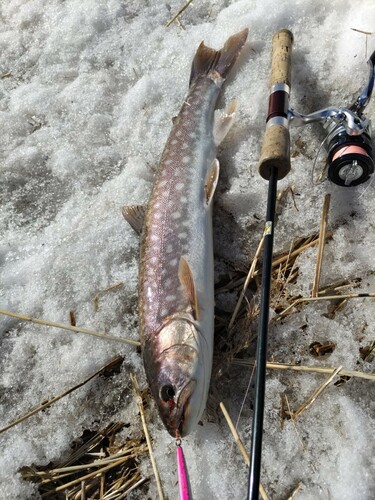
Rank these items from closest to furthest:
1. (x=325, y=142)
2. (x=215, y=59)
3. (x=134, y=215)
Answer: (x=325, y=142)
(x=134, y=215)
(x=215, y=59)

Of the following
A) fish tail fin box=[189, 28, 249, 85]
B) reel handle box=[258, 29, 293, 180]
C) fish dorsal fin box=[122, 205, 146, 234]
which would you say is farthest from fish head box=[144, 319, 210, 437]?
fish tail fin box=[189, 28, 249, 85]

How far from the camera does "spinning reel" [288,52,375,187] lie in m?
2.47

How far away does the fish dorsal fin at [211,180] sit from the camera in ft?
9.11

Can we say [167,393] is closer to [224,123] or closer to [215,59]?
[224,123]

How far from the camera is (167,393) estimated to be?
7.17ft

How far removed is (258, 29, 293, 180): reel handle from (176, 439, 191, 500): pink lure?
57.0 inches

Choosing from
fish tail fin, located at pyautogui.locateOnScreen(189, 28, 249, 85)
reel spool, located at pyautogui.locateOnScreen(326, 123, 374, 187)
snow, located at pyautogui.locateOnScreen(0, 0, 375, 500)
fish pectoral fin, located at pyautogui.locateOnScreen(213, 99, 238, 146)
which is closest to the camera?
snow, located at pyautogui.locateOnScreen(0, 0, 375, 500)

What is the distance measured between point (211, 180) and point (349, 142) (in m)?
0.83

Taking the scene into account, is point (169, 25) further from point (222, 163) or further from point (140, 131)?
point (222, 163)

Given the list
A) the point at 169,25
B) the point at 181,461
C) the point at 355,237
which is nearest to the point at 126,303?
the point at 181,461

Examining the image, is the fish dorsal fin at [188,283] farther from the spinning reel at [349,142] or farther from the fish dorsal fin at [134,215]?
the spinning reel at [349,142]

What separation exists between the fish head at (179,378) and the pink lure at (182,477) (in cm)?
9

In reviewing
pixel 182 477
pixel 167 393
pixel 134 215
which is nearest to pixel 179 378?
pixel 167 393

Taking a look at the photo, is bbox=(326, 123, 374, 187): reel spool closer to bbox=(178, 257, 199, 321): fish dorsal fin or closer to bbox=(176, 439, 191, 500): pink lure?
bbox=(178, 257, 199, 321): fish dorsal fin
